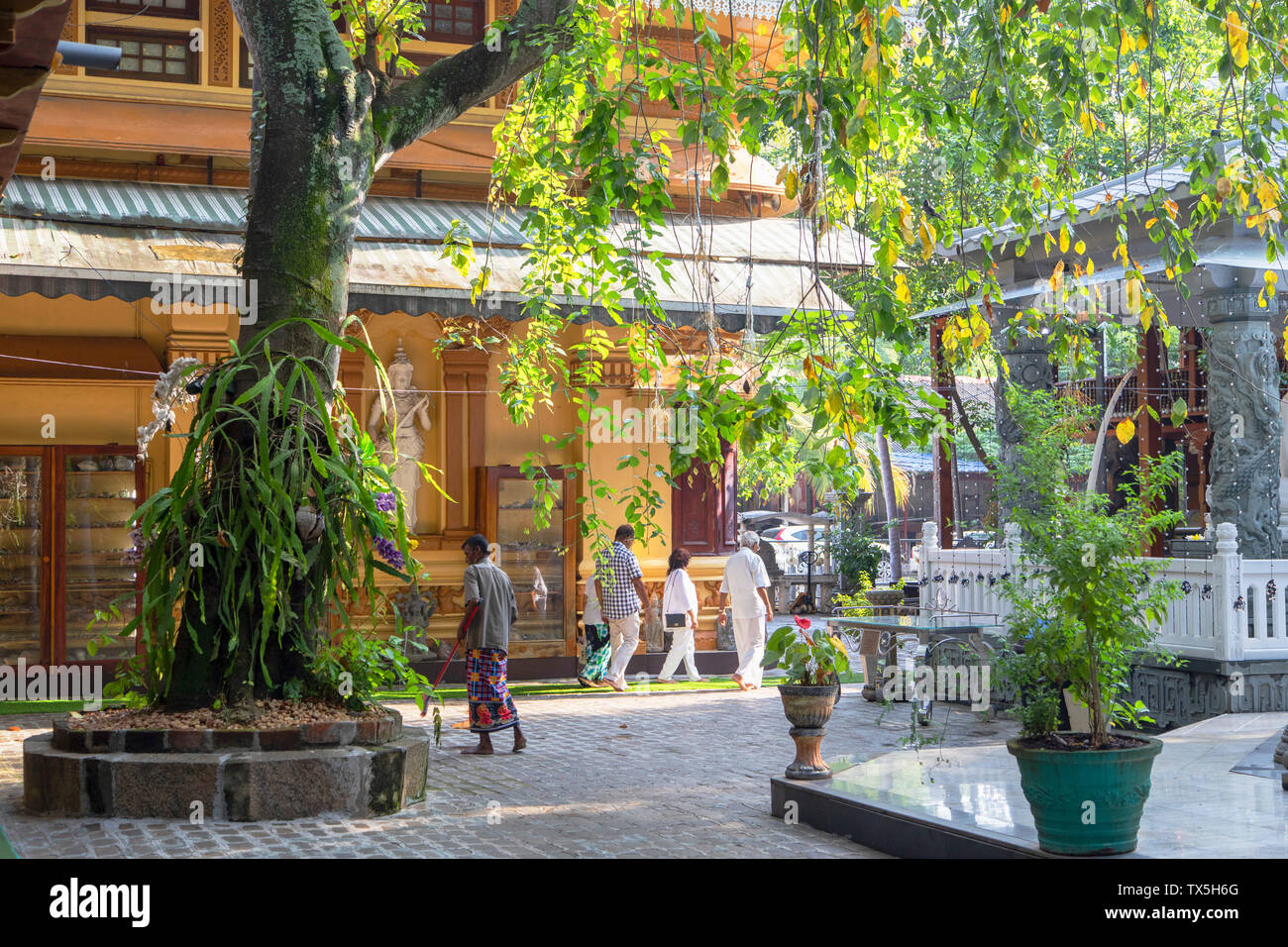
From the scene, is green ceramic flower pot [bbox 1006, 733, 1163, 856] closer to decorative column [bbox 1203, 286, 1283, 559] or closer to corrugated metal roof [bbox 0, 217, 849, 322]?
corrugated metal roof [bbox 0, 217, 849, 322]

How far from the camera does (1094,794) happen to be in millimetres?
6301

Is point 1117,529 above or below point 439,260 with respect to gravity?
below

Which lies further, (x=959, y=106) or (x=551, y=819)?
(x=551, y=819)

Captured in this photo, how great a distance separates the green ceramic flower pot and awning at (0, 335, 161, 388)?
10.7 m

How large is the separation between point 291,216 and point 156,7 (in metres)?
7.30

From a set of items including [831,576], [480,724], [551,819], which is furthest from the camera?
[831,576]

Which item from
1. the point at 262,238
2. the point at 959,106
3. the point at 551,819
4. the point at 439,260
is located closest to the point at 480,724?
the point at 551,819

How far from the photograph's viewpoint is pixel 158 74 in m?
14.3

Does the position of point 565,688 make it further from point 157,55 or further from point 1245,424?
point 157,55

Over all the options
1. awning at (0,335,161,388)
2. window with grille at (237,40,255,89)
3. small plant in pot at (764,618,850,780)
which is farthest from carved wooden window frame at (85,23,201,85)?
small plant in pot at (764,618,850,780)

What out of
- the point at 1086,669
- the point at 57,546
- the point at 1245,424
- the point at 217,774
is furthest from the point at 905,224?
the point at 57,546

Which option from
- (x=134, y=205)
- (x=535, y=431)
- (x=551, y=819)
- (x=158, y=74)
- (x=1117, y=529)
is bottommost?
(x=551, y=819)

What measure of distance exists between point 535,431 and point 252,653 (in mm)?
8053

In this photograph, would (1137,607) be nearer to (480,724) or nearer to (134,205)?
(480,724)
